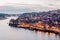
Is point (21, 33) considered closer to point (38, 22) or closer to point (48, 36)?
point (38, 22)

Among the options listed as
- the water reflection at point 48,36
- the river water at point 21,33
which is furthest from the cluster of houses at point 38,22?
the water reflection at point 48,36

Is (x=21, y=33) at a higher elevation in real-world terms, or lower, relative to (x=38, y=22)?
lower

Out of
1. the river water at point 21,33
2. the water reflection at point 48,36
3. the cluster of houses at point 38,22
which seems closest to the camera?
the water reflection at point 48,36

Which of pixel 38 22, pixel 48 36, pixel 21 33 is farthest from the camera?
pixel 38 22

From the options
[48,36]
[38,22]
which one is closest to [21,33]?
[38,22]

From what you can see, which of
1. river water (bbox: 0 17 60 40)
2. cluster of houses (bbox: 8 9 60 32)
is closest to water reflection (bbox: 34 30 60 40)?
river water (bbox: 0 17 60 40)

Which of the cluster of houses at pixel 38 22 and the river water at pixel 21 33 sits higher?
the cluster of houses at pixel 38 22

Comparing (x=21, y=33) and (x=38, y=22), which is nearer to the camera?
(x=21, y=33)

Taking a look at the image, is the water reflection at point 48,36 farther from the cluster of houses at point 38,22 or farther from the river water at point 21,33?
the cluster of houses at point 38,22

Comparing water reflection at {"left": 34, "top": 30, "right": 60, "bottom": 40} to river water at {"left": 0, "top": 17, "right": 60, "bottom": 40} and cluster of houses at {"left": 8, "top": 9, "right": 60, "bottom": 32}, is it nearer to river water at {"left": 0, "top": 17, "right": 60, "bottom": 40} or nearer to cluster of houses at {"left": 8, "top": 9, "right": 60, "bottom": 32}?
river water at {"left": 0, "top": 17, "right": 60, "bottom": 40}

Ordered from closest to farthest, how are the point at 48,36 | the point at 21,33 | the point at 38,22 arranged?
the point at 48,36 < the point at 21,33 < the point at 38,22

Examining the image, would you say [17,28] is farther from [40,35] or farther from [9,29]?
[40,35]
